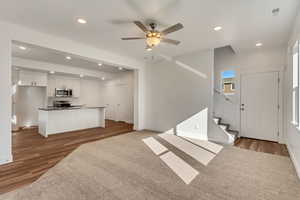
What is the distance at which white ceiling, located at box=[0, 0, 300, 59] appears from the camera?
2238mm

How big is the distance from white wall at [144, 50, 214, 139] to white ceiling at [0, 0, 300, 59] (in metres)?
1.06

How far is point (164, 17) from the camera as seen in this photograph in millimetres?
2609

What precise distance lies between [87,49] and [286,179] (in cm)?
514

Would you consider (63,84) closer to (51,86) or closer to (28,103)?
(51,86)

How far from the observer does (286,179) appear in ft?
7.17

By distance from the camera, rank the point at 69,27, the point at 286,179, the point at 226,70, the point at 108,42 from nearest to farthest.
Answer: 1. the point at 286,179
2. the point at 69,27
3. the point at 108,42
4. the point at 226,70

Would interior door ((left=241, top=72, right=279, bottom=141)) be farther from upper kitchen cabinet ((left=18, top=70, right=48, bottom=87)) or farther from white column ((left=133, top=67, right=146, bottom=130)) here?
upper kitchen cabinet ((left=18, top=70, right=48, bottom=87))

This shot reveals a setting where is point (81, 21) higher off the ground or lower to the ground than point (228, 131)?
higher

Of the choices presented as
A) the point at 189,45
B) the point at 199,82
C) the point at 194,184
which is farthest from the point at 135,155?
the point at 189,45

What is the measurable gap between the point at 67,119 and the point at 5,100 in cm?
277

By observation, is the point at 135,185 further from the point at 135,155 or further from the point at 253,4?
the point at 253,4

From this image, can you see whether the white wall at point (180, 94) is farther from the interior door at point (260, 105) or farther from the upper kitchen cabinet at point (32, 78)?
the upper kitchen cabinet at point (32, 78)

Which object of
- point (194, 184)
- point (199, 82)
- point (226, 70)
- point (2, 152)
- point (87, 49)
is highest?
point (87, 49)

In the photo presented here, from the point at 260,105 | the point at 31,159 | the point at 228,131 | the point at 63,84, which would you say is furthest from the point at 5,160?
the point at 260,105
